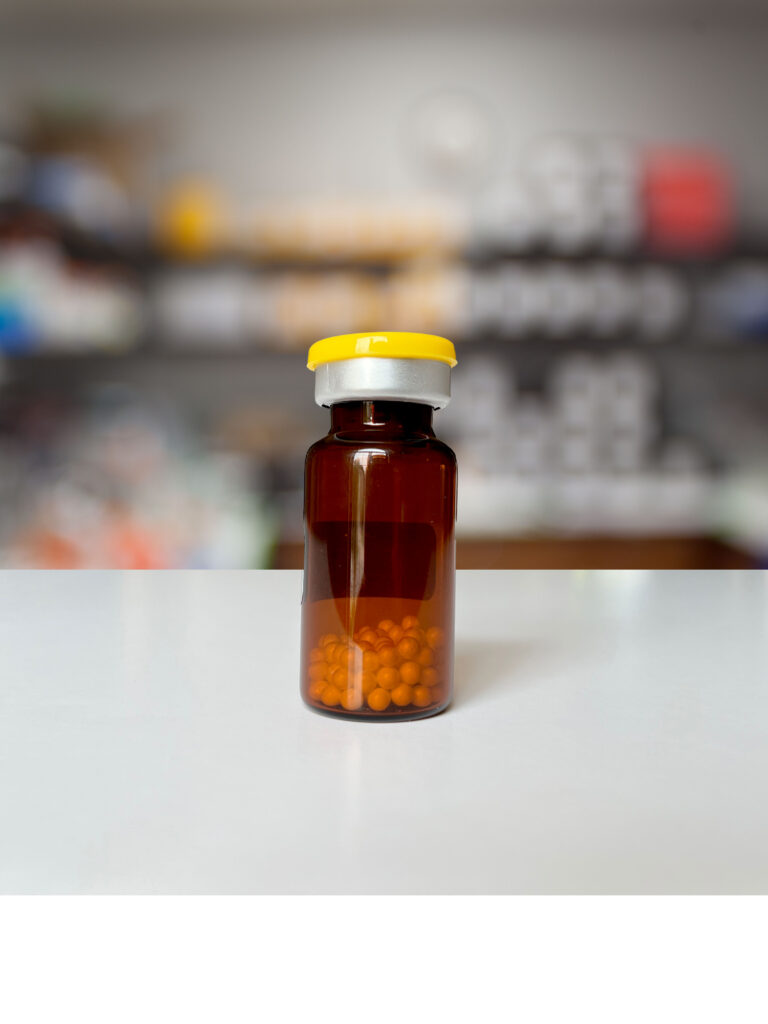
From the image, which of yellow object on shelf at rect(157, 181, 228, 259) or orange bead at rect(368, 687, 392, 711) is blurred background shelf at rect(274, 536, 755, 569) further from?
orange bead at rect(368, 687, 392, 711)

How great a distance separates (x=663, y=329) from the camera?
2705mm

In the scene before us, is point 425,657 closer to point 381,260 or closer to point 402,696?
point 402,696

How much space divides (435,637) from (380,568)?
0.15ft

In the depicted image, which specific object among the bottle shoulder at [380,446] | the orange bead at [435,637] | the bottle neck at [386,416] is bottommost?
the orange bead at [435,637]

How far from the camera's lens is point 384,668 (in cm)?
43

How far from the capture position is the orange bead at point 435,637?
0.44 metres

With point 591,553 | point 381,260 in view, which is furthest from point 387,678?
point 381,260

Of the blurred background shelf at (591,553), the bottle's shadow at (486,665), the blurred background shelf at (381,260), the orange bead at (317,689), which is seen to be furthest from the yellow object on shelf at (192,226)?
the orange bead at (317,689)

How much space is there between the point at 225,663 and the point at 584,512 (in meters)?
2.24

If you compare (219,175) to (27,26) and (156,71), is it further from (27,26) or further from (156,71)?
(27,26)

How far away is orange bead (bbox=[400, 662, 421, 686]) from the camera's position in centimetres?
43

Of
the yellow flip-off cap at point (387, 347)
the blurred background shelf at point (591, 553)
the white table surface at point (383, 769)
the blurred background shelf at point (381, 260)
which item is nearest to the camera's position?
the white table surface at point (383, 769)

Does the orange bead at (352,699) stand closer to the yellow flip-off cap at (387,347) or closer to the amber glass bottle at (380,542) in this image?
the amber glass bottle at (380,542)
